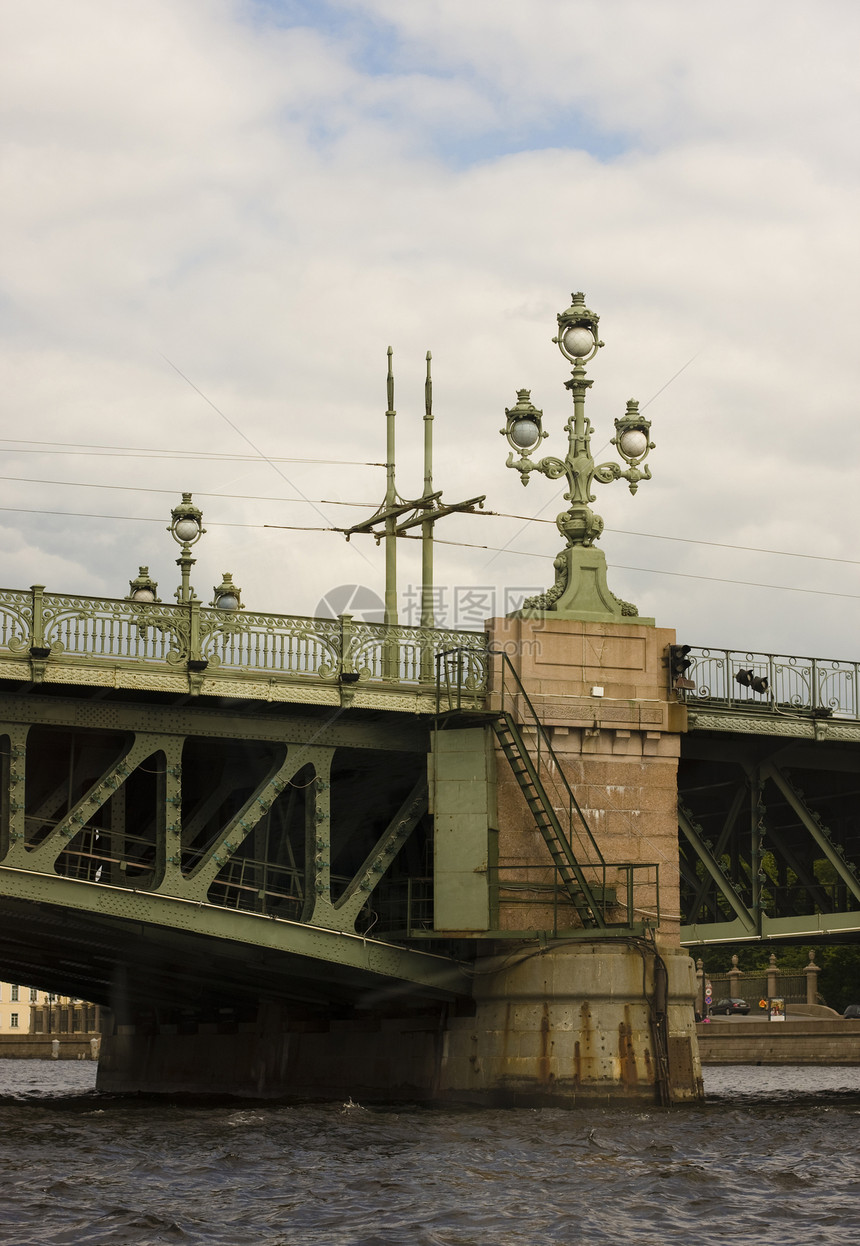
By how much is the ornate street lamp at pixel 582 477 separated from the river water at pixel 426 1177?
27.7ft

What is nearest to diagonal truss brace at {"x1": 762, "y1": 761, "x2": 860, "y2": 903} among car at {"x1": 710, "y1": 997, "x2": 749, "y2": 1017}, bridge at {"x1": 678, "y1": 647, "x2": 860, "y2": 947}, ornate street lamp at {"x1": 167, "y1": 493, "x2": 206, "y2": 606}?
bridge at {"x1": 678, "y1": 647, "x2": 860, "y2": 947}

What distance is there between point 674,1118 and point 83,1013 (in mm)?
94055

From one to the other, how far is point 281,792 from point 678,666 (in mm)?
7145

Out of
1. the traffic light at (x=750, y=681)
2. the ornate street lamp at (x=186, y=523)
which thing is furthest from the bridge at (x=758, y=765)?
the ornate street lamp at (x=186, y=523)

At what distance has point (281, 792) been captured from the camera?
30062 millimetres

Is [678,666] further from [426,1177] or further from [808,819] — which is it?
[426,1177]

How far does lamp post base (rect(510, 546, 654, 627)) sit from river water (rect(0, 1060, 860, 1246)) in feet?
26.8

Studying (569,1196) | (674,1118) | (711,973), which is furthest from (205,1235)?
(711,973)

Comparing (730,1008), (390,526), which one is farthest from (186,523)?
(730,1008)

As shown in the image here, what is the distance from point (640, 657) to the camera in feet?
99.8

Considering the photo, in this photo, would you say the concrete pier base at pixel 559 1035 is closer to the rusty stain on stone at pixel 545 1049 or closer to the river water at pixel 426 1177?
the rusty stain on stone at pixel 545 1049

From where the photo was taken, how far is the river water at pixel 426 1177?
58.4 ft

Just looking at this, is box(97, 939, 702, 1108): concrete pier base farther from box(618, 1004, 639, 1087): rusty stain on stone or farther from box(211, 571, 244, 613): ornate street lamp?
box(211, 571, 244, 613): ornate street lamp

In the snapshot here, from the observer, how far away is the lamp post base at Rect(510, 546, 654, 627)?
30.3 metres
